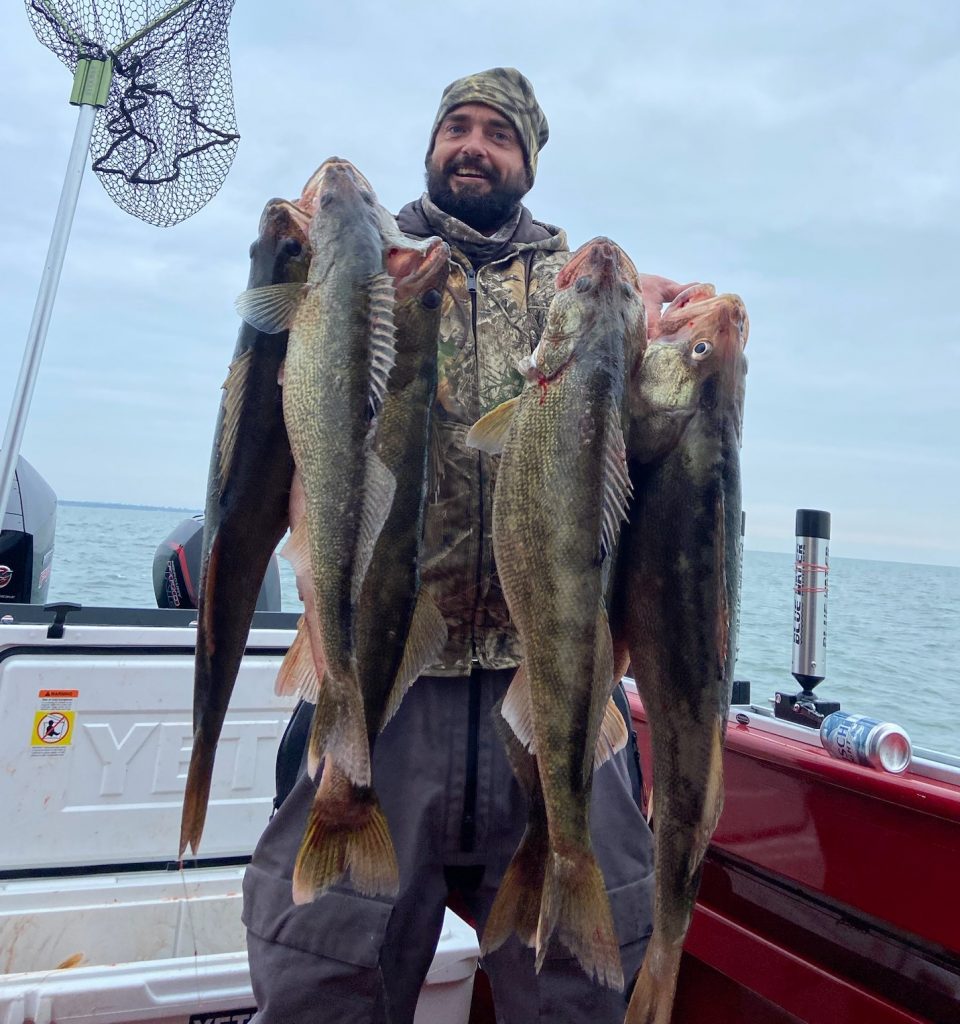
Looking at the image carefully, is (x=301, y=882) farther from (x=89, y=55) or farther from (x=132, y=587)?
(x=132, y=587)

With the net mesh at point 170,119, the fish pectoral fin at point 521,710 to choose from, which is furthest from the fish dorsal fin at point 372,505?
the net mesh at point 170,119

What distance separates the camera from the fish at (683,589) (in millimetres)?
2047

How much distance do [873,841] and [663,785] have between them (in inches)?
55.4

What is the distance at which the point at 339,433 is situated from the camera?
190cm

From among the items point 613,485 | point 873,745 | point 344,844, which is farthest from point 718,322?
point 873,745

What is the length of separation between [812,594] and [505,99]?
2.44 m

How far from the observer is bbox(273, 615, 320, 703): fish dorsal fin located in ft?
6.79

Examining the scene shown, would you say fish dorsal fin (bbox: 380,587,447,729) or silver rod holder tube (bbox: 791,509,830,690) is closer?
fish dorsal fin (bbox: 380,587,447,729)

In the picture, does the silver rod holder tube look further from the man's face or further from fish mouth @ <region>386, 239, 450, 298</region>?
fish mouth @ <region>386, 239, 450, 298</region>

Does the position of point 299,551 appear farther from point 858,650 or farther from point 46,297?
point 858,650

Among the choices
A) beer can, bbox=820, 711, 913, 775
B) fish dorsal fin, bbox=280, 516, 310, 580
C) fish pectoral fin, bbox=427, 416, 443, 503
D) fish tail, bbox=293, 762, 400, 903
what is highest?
fish pectoral fin, bbox=427, 416, 443, 503

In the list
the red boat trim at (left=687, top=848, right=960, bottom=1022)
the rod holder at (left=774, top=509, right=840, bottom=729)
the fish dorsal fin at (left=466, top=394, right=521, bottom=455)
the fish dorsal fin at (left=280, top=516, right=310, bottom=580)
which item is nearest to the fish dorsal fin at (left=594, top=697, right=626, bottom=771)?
the fish dorsal fin at (left=466, top=394, right=521, bottom=455)

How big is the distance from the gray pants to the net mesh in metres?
3.09

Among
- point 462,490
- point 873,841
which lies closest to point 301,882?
point 462,490
